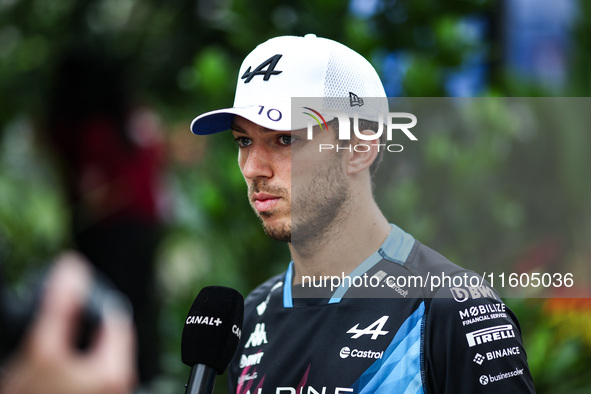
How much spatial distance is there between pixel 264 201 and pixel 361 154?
24 centimetres

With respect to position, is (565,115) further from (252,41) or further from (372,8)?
(252,41)

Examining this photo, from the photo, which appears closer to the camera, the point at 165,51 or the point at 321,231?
the point at 321,231

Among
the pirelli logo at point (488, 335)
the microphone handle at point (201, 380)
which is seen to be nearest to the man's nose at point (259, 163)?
the microphone handle at point (201, 380)

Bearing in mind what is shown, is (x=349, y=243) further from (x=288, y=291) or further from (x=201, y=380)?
(x=201, y=380)

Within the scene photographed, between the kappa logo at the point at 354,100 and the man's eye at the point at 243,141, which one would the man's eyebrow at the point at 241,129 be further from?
the kappa logo at the point at 354,100

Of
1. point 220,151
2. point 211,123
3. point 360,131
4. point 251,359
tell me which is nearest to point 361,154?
point 360,131

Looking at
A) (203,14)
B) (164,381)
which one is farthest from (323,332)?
(203,14)

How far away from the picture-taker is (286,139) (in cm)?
178

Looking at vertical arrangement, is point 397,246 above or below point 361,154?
below

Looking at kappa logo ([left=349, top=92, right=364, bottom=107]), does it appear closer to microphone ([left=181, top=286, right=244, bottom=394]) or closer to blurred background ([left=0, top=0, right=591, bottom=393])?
blurred background ([left=0, top=0, right=591, bottom=393])

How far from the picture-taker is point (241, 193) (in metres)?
4.04

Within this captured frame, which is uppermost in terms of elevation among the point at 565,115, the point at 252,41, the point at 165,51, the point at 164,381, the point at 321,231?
the point at 165,51

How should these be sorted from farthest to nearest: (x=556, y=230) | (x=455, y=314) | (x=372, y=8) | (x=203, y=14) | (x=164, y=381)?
1. (x=203, y=14)
2. (x=164, y=381)
3. (x=372, y=8)
4. (x=556, y=230)
5. (x=455, y=314)

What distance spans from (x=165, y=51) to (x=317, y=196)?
4740mm
